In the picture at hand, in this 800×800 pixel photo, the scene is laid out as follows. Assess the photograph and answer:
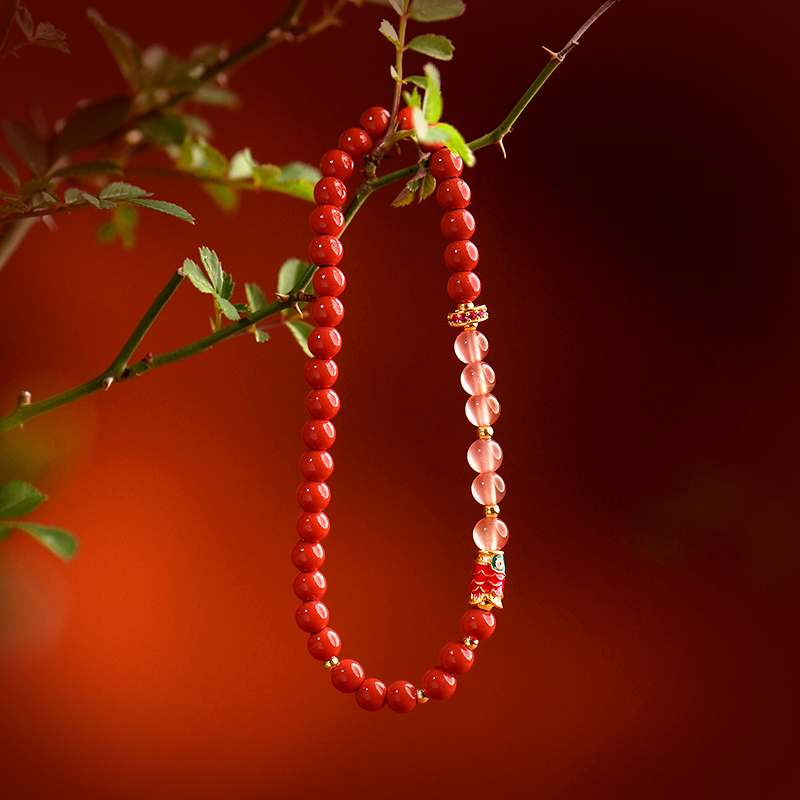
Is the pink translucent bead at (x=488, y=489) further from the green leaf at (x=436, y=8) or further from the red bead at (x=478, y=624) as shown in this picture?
the green leaf at (x=436, y=8)

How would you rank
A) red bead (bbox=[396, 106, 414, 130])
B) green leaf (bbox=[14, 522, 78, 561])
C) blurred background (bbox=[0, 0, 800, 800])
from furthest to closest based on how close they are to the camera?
blurred background (bbox=[0, 0, 800, 800])
red bead (bbox=[396, 106, 414, 130])
green leaf (bbox=[14, 522, 78, 561])

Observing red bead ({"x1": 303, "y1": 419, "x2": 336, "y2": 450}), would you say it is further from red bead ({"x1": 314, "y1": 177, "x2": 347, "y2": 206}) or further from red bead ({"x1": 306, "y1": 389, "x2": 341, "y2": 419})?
red bead ({"x1": 314, "y1": 177, "x2": 347, "y2": 206})

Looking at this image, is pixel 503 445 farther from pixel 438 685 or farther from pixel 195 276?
pixel 195 276

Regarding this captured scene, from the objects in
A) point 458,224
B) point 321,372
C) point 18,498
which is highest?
point 458,224

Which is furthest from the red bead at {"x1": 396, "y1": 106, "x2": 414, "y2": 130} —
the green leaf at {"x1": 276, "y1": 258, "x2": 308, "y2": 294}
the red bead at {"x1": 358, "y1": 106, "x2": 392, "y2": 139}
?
the green leaf at {"x1": 276, "y1": 258, "x2": 308, "y2": 294}

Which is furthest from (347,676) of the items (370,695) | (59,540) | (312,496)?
(59,540)

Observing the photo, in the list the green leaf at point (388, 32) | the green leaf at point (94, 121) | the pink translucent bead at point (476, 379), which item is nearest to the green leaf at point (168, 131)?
the green leaf at point (94, 121)
